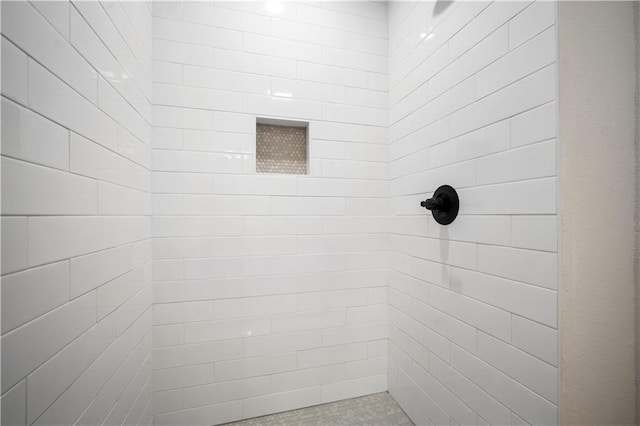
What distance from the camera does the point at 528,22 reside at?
805mm

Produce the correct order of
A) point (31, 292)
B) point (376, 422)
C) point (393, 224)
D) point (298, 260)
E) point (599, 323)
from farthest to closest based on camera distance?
point (393, 224), point (298, 260), point (376, 422), point (599, 323), point (31, 292)

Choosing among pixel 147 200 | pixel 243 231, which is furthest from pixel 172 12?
pixel 243 231

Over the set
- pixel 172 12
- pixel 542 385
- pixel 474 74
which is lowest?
pixel 542 385

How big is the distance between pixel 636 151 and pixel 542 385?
2.46 feet

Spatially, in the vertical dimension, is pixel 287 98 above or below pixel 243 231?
above

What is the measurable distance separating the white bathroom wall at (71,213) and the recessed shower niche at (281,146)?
57 centimetres

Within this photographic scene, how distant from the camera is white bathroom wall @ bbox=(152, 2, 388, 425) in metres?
1.29

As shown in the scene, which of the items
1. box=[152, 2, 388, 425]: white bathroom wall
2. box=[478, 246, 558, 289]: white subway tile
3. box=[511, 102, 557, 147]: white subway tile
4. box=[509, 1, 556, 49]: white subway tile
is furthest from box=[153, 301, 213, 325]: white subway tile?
box=[509, 1, 556, 49]: white subway tile

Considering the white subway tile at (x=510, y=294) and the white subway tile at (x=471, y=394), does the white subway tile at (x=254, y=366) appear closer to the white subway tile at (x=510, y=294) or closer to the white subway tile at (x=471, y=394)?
the white subway tile at (x=471, y=394)

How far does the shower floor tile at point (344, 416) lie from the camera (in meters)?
1.34

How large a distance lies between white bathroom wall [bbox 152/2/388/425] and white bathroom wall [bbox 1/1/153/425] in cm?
21

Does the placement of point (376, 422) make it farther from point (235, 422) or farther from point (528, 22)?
point (528, 22)

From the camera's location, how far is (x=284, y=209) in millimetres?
1427

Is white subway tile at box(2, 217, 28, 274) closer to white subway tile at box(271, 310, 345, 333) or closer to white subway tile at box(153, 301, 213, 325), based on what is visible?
white subway tile at box(153, 301, 213, 325)
